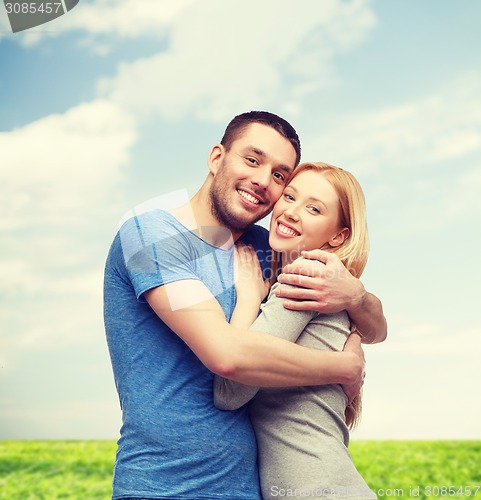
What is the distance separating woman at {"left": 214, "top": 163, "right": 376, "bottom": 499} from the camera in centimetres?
183

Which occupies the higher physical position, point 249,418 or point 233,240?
point 233,240

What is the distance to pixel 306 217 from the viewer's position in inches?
83.0

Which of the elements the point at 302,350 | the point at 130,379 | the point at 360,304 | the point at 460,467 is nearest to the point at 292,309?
the point at 302,350

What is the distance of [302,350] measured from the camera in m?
1.80

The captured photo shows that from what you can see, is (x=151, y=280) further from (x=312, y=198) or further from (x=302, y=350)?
(x=312, y=198)

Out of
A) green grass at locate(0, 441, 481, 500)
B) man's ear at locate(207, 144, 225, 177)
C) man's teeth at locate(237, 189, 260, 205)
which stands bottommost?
green grass at locate(0, 441, 481, 500)

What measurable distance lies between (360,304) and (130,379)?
2.37 ft

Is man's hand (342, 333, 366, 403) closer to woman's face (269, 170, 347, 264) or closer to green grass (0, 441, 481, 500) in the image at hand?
woman's face (269, 170, 347, 264)

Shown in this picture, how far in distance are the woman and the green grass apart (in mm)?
3336

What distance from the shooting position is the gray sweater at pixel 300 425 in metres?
1.82

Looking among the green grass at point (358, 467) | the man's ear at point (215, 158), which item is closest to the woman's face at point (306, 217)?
the man's ear at point (215, 158)

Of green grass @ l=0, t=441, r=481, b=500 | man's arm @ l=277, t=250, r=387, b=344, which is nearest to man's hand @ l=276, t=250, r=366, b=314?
man's arm @ l=277, t=250, r=387, b=344

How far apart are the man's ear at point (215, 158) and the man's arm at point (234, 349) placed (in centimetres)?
64

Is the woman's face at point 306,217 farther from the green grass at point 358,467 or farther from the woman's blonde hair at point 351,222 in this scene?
the green grass at point 358,467
